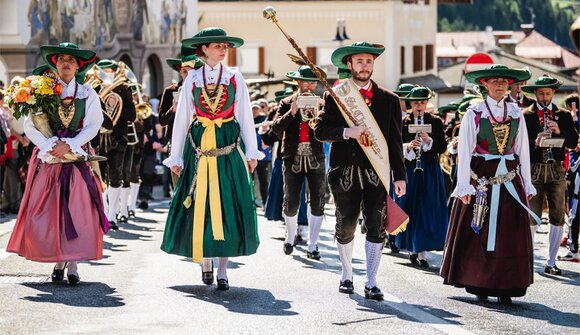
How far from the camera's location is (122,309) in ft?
38.1

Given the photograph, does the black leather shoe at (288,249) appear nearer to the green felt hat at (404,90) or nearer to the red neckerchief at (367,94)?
the green felt hat at (404,90)

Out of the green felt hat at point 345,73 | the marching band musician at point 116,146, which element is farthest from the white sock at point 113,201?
the green felt hat at point 345,73

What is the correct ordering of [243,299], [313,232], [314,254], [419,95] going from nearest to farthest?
[243,299] < [419,95] < [314,254] < [313,232]

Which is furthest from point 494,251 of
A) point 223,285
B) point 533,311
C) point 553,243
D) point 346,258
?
point 553,243

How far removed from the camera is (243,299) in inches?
484

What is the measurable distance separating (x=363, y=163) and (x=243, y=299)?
1.47 meters

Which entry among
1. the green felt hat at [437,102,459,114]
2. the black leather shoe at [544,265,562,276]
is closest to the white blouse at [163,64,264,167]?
the black leather shoe at [544,265,562,276]

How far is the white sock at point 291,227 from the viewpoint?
16375 millimetres

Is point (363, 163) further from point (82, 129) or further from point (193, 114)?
point (82, 129)

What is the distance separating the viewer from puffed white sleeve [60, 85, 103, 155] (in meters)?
13.2

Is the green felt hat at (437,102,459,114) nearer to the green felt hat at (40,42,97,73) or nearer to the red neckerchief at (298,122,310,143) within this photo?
the red neckerchief at (298,122,310,143)

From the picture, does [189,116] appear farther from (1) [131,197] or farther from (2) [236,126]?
(1) [131,197]

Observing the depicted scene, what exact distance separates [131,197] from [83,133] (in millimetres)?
7821

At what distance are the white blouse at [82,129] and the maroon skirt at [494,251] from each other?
315cm
